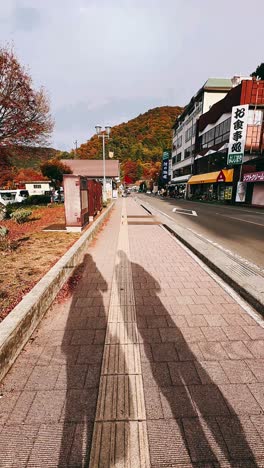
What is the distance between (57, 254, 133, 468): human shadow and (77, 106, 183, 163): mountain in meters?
105

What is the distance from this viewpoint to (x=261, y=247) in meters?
7.61

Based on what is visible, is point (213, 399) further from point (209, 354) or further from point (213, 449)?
point (209, 354)

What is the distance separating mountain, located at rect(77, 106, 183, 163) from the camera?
11366cm

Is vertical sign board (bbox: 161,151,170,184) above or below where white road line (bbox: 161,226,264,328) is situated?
above

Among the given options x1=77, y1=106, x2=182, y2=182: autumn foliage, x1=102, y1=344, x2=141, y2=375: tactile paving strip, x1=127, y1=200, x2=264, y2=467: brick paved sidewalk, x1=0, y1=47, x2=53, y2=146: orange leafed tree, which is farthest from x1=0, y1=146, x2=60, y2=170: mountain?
x1=77, y1=106, x2=182, y2=182: autumn foliage

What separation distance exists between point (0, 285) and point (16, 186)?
56499mm

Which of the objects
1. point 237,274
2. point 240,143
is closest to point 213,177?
point 240,143

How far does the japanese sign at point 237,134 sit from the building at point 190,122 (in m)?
14.9

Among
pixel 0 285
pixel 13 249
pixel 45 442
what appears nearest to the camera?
pixel 45 442

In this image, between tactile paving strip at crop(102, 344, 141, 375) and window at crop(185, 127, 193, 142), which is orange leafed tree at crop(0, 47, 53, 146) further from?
window at crop(185, 127, 193, 142)

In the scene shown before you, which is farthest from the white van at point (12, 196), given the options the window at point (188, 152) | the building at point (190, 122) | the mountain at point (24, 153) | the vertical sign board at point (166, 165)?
the vertical sign board at point (166, 165)

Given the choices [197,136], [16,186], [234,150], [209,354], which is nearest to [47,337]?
[209,354]

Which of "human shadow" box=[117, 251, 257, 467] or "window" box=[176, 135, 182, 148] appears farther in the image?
"window" box=[176, 135, 182, 148]

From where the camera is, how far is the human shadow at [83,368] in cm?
168
